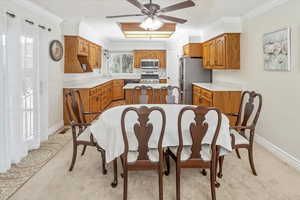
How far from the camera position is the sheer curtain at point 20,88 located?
313 cm

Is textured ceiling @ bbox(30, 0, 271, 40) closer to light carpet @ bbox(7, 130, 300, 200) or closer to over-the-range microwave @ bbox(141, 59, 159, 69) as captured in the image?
light carpet @ bbox(7, 130, 300, 200)

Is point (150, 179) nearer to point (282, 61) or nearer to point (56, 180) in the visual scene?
point (56, 180)

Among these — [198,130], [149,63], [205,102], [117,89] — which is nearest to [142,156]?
[198,130]

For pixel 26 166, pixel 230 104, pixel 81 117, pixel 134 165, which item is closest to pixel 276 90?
pixel 230 104

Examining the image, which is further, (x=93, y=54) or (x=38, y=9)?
(x=93, y=54)

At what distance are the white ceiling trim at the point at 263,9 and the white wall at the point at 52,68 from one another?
3.77 m

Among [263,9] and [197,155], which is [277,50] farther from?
[197,155]

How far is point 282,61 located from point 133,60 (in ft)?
23.7

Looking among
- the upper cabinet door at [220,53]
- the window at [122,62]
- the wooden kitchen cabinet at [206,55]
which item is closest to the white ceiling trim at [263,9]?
the upper cabinet door at [220,53]

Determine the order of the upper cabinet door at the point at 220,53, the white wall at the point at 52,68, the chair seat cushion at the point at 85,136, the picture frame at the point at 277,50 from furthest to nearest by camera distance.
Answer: the upper cabinet door at the point at 220,53
the white wall at the point at 52,68
the picture frame at the point at 277,50
the chair seat cushion at the point at 85,136

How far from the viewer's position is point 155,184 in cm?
279

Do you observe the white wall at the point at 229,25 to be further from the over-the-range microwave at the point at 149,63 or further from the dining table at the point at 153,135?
the over-the-range microwave at the point at 149,63

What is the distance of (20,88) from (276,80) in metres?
3.81

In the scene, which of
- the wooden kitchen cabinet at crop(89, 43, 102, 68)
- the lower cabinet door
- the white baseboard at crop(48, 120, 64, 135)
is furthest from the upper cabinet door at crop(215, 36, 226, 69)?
the white baseboard at crop(48, 120, 64, 135)
